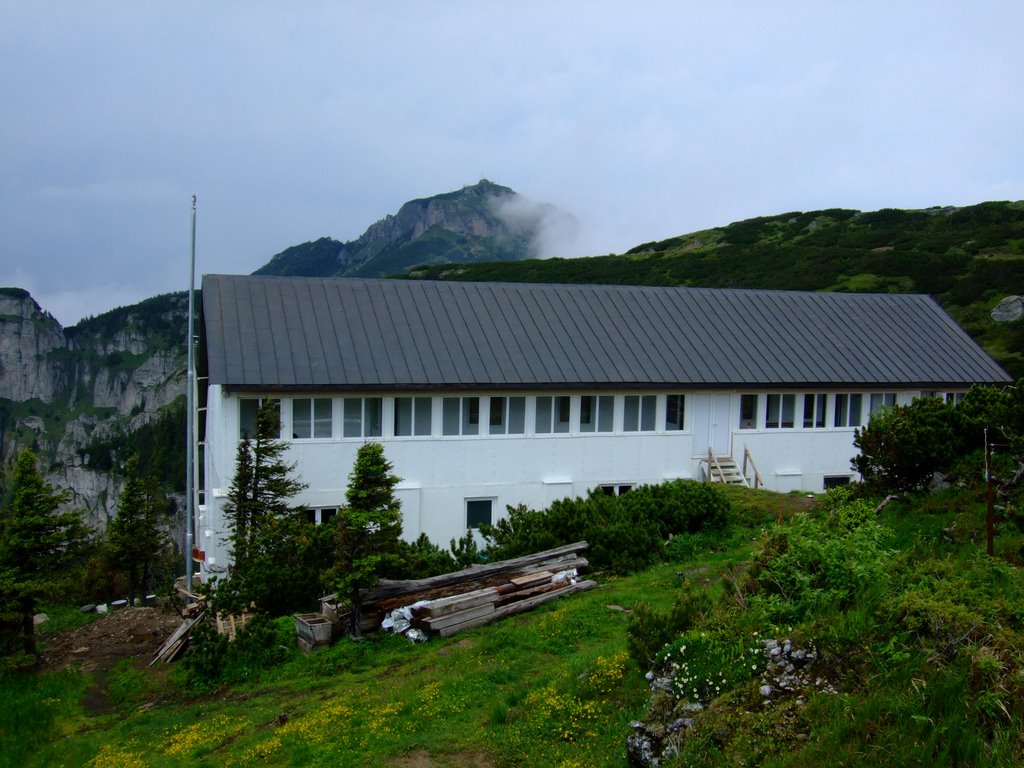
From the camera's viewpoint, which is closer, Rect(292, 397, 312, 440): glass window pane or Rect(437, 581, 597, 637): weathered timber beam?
Rect(437, 581, 597, 637): weathered timber beam

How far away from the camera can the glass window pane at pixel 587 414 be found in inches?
1046

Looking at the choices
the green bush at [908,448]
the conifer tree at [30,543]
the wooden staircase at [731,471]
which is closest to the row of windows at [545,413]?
the wooden staircase at [731,471]

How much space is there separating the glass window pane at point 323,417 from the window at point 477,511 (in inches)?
196

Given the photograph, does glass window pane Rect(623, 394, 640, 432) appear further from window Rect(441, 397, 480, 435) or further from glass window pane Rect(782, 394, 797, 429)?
glass window pane Rect(782, 394, 797, 429)

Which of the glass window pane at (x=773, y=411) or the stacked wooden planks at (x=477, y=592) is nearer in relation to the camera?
the stacked wooden planks at (x=477, y=592)

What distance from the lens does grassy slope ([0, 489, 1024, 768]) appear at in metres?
5.87

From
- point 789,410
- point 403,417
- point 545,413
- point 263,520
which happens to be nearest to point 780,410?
point 789,410

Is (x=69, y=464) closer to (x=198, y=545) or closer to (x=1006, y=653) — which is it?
(x=198, y=545)

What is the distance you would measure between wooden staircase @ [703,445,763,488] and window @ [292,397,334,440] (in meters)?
13.1

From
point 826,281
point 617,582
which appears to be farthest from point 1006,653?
point 826,281

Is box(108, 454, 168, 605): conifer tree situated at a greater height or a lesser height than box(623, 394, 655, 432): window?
lesser

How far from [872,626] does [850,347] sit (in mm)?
26649

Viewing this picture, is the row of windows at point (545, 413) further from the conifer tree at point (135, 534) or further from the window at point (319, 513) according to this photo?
the conifer tree at point (135, 534)

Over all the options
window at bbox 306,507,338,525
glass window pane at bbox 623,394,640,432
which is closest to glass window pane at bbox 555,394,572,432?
glass window pane at bbox 623,394,640,432
